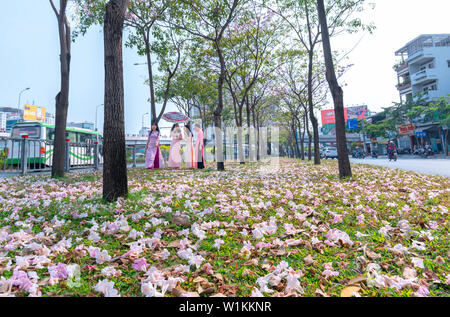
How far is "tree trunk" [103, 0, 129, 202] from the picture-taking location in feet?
14.4

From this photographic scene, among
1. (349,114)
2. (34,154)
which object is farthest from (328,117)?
(34,154)

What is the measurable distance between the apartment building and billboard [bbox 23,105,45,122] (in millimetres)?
74347

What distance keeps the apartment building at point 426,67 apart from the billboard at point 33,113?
74.3 m

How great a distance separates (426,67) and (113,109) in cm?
4767

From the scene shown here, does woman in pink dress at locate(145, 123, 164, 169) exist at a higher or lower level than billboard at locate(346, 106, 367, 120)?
lower

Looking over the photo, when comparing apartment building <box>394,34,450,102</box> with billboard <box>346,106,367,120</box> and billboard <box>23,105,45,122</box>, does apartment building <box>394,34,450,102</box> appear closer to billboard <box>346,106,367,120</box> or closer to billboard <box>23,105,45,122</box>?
billboard <box>346,106,367,120</box>

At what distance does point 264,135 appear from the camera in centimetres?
3781

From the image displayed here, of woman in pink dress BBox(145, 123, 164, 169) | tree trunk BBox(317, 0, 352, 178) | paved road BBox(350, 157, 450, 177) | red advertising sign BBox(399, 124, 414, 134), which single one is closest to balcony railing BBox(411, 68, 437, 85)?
red advertising sign BBox(399, 124, 414, 134)

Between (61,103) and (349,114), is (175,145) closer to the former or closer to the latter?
(61,103)

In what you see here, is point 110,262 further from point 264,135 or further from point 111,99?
point 264,135

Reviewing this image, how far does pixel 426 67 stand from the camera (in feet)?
123

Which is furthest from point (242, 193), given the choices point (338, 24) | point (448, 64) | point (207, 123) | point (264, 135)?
point (448, 64)

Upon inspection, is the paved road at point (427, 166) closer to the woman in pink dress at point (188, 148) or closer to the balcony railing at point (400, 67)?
the woman in pink dress at point (188, 148)
